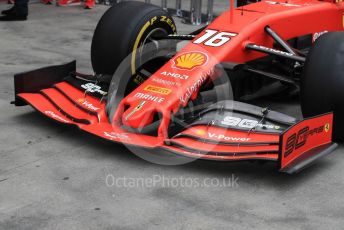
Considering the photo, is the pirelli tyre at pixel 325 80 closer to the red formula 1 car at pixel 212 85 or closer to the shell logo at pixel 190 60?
the red formula 1 car at pixel 212 85

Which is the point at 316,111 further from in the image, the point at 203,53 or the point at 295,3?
the point at 295,3

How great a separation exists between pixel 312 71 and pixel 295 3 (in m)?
1.47

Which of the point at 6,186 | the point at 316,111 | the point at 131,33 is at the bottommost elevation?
the point at 6,186

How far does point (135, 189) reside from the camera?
Answer: 14.5 feet

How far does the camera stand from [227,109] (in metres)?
4.93

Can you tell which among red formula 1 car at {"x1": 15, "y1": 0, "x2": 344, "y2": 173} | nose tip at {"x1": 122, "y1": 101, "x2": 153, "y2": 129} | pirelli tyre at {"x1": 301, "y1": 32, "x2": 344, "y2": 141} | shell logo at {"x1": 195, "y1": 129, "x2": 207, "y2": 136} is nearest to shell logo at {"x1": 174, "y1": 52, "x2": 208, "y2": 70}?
red formula 1 car at {"x1": 15, "y1": 0, "x2": 344, "y2": 173}

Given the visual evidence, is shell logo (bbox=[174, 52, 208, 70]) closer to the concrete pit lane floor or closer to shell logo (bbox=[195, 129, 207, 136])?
shell logo (bbox=[195, 129, 207, 136])

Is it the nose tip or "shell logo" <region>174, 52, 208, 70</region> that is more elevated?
"shell logo" <region>174, 52, 208, 70</region>

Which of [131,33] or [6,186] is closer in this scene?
[6,186]

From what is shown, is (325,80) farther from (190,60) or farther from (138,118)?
(138,118)

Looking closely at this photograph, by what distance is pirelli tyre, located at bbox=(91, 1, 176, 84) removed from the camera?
5.90 metres

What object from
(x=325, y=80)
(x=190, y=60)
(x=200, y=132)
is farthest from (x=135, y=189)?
(x=325, y=80)

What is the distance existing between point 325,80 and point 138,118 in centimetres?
138

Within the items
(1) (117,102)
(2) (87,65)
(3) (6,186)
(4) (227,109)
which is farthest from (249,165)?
(2) (87,65)
